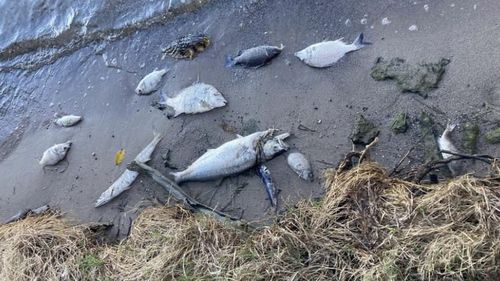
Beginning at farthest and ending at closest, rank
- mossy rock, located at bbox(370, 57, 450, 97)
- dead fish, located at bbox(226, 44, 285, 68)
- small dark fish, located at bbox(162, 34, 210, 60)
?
small dark fish, located at bbox(162, 34, 210, 60) < dead fish, located at bbox(226, 44, 285, 68) < mossy rock, located at bbox(370, 57, 450, 97)

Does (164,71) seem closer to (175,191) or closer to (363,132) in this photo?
(175,191)

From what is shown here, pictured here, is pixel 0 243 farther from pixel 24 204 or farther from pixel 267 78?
pixel 267 78

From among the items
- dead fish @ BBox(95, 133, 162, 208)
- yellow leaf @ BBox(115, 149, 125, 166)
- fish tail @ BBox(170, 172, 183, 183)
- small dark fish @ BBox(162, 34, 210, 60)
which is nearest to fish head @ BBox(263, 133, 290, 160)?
fish tail @ BBox(170, 172, 183, 183)

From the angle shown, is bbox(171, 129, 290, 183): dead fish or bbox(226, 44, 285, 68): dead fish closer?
bbox(171, 129, 290, 183): dead fish

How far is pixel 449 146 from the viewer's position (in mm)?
4590

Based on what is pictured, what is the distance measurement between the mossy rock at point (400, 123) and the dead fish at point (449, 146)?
289 mm

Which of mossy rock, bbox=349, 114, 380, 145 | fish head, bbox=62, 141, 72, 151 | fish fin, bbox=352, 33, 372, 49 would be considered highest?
fish fin, bbox=352, 33, 372, 49

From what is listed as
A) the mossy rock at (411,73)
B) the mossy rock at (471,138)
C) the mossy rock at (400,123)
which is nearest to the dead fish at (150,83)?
the mossy rock at (411,73)

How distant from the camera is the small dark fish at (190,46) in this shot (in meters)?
5.54

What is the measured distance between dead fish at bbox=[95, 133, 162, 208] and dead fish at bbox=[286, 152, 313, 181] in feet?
4.27

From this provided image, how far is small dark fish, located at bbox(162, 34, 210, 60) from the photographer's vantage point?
5543 millimetres

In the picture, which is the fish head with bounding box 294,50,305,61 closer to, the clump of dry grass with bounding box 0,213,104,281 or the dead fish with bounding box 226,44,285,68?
the dead fish with bounding box 226,44,285,68

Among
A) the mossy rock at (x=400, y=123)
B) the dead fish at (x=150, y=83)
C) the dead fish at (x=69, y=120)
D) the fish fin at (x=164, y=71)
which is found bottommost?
the dead fish at (x=69, y=120)

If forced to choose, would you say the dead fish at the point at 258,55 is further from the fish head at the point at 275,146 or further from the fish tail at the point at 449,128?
the fish tail at the point at 449,128
